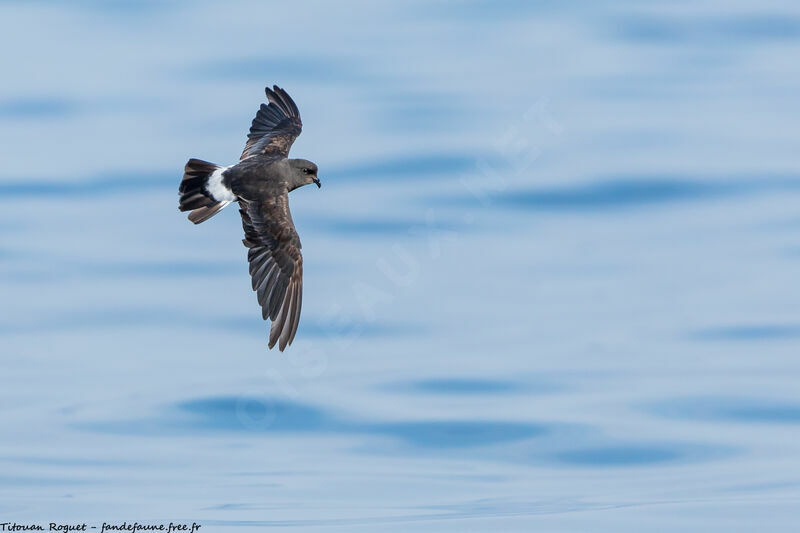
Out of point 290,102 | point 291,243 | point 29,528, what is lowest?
point 29,528

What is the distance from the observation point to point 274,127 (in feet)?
42.5

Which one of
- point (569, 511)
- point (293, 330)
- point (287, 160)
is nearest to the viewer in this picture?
point (293, 330)

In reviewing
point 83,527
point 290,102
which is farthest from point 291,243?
point 83,527

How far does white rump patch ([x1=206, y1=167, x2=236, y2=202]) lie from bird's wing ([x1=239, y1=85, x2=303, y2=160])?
106cm

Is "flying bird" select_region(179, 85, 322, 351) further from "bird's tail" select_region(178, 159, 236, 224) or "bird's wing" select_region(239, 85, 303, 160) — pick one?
"bird's wing" select_region(239, 85, 303, 160)

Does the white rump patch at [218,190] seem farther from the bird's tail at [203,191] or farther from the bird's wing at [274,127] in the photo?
the bird's wing at [274,127]

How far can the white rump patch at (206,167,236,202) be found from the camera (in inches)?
446

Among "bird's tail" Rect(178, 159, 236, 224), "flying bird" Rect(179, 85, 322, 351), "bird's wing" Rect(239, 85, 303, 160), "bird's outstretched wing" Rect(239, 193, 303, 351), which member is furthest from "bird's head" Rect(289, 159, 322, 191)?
"bird's wing" Rect(239, 85, 303, 160)

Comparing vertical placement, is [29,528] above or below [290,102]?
below

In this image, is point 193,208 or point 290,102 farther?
point 290,102

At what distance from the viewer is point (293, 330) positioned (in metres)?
10.9

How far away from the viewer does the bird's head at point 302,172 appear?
1153cm

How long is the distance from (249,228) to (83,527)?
3189 mm

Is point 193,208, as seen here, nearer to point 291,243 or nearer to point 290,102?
point 291,243
